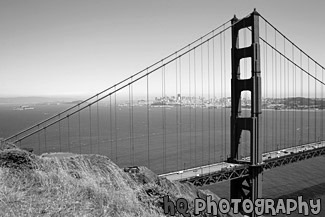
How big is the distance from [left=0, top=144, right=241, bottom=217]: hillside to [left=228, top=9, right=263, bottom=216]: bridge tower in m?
11.1

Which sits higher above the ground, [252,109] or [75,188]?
[252,109]

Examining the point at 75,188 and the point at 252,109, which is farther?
the point at 252,109

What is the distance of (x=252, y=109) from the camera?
1644 cm

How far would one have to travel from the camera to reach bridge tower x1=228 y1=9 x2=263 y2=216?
16.1m

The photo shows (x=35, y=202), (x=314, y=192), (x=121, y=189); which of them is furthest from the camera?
(x=314, y=192)

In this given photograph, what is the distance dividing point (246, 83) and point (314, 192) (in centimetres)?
1291

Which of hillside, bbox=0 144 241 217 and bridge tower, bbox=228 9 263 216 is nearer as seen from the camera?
hillside, bbox=0 144 241 217

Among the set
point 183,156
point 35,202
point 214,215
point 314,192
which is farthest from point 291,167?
point 35,202

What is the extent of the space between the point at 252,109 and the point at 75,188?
13736 mm

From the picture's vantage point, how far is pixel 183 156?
35.7 m

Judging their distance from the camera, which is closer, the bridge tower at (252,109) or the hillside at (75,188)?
the hillside at (75,188)

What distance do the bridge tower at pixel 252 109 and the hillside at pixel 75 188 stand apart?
11070 millimetres

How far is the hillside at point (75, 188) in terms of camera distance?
3602 millimetres

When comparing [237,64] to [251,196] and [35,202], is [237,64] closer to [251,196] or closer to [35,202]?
[251,196]
